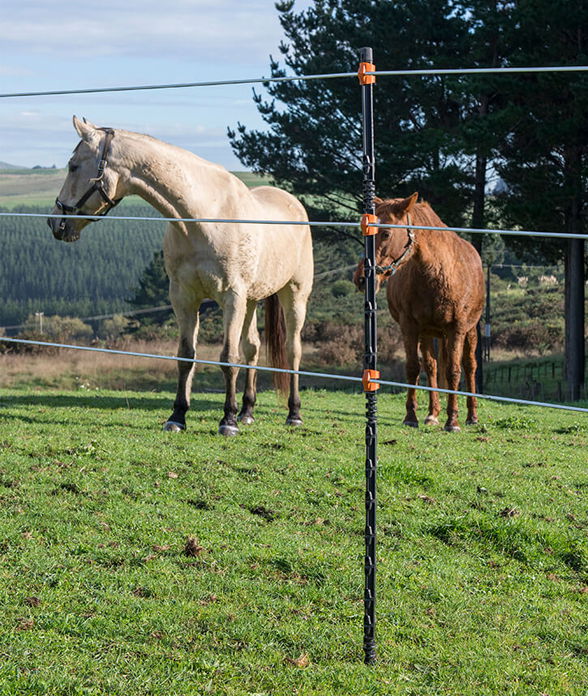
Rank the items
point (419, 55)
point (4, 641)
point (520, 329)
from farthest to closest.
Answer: point (520, 329), point (419, 55), point (4, 641)

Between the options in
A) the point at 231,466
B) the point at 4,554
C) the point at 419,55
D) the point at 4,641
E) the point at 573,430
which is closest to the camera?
the point at 4,641

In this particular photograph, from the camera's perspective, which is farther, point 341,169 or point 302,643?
point 341,169

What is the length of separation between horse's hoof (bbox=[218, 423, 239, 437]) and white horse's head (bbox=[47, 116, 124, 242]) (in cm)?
233

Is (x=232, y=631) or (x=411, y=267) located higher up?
(x=411, y=267)

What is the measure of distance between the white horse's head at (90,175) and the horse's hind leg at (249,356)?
2444 millimetres

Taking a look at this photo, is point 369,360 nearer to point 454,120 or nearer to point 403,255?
point 403,255

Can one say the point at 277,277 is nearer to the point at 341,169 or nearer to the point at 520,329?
the point at 341,169

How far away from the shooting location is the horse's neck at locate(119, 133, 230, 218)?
8.53 meters

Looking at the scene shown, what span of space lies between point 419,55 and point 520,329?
19.5 meters

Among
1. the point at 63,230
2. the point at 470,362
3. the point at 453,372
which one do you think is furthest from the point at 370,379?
the point at 470,362

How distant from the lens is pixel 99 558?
17.3 feet

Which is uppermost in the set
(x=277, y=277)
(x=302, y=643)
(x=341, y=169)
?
(x=341, y=169)

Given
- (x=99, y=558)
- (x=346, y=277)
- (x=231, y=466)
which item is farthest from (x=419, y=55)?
(x=346, y=277)

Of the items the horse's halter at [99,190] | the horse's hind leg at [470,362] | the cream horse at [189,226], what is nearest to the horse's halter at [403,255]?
the cream horse at [189,226]
